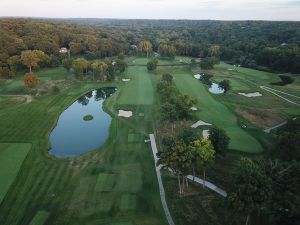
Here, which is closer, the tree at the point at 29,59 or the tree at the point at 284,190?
the tree at the point at 284,190

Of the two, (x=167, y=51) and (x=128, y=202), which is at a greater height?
(x=128, y=202)

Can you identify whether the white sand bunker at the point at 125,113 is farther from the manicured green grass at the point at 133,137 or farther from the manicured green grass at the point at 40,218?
the manicured green grass at the point at 40,218

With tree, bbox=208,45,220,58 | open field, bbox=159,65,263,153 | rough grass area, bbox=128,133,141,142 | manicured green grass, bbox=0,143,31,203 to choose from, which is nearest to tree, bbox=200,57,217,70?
open field, bbox=159,65,263,153

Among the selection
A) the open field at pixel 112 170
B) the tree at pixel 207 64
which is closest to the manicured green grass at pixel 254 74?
the tree at pixel 207 64

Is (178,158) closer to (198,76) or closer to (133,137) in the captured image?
(133,137)

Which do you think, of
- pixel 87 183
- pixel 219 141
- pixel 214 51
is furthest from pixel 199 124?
pixel 214 51

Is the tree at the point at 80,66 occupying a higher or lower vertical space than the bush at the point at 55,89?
higher
